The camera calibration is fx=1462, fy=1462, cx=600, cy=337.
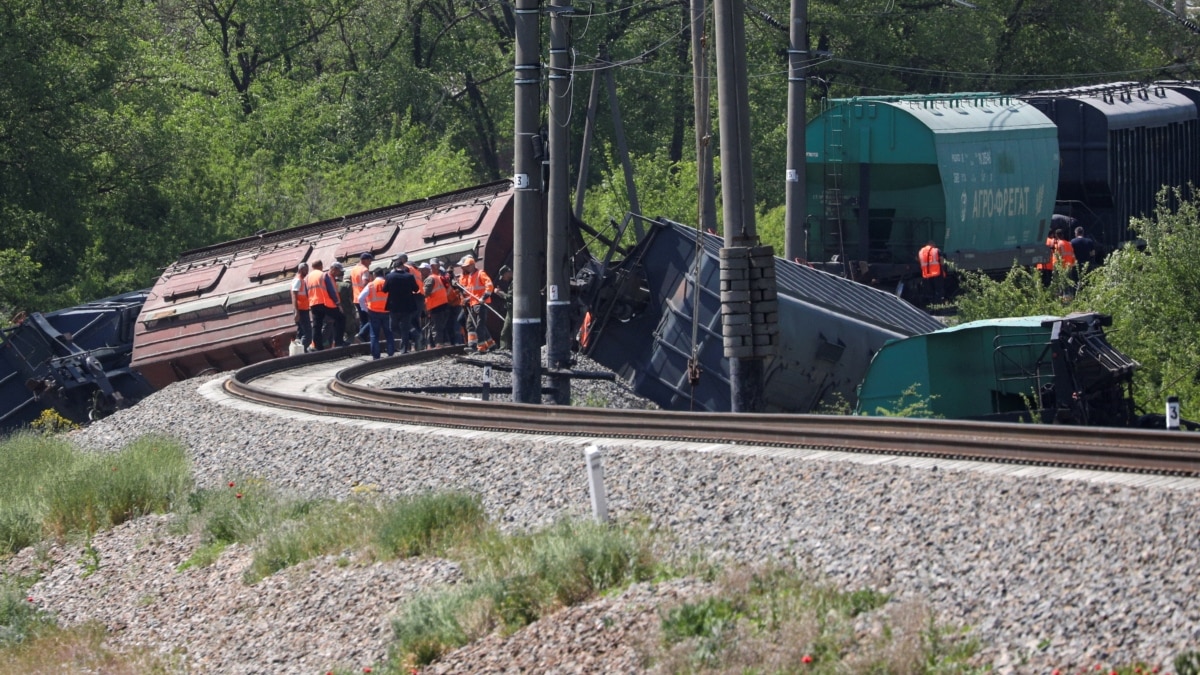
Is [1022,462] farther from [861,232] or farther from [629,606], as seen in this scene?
[861,232]

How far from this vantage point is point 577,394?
68.2 feet

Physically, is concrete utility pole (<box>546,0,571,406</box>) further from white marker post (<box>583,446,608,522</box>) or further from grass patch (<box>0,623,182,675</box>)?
white marker post (<box>583,446,608,522</box>)

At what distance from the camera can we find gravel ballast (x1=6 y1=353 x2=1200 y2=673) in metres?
6.72

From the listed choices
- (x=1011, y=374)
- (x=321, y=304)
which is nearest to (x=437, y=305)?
(x=321, y=304)

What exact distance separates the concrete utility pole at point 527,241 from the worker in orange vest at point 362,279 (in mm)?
5217

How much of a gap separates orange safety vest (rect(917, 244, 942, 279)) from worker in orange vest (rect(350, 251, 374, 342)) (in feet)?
33.4

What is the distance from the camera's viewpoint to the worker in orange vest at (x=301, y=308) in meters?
23.9

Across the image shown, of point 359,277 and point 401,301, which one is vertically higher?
point 359,277

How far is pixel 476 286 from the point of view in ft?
74.9

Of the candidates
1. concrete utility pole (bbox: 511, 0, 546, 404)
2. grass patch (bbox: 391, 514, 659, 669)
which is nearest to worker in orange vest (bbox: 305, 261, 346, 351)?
concrete utility pole (bbox: 511, 0, 546, 404)

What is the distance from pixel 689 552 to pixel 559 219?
11.0 m

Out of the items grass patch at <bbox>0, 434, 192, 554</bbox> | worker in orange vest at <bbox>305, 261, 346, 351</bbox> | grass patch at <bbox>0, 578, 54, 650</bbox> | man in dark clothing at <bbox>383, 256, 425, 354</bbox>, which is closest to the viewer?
grass patch at <bbox>0, 578, 54, 650</bbox>

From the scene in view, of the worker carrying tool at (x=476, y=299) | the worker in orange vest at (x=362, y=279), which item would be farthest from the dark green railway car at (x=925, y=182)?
the worker in orange vest at (x=362, y=279)

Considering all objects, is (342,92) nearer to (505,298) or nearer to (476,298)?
(505,298)
